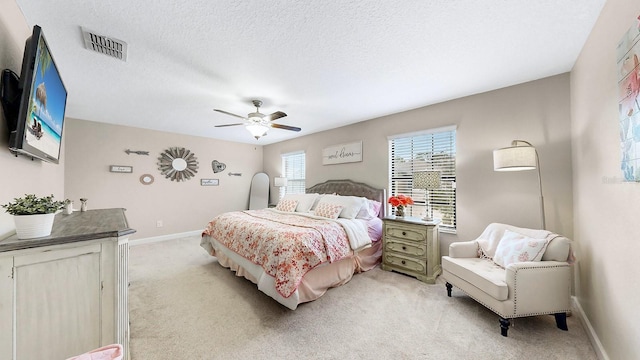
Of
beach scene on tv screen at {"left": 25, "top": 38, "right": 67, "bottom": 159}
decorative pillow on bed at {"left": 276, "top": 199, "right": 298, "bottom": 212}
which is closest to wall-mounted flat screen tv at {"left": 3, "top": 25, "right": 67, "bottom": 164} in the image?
beach scene on tv screen at {"left": 25, "top": 38, "right": 67, "bottom": 159}

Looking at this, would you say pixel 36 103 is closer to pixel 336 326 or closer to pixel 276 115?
pixel 276 115

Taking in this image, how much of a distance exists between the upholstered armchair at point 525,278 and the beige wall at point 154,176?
548 centimetres

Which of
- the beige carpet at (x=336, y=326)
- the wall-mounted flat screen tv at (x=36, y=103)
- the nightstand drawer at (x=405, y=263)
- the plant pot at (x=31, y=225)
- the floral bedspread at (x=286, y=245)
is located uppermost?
the wall-mounted flat screen tv at (x=36, y=103)

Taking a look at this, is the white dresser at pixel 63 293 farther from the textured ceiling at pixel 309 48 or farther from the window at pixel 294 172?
the window at pixel 294 172

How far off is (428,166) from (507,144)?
3.18ft

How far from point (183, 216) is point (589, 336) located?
646cm

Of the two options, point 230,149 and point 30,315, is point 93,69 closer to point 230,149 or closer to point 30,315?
point 30,315

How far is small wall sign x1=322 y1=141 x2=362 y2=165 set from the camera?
4.27 meters

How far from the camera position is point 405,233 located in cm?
307

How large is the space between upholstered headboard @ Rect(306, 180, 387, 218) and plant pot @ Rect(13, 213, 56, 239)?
11.9ft

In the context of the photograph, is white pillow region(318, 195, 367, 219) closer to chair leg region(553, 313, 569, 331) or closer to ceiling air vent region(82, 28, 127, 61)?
chair leg region(553, 313, 569, 331)

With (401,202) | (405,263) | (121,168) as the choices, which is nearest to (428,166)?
(401,202)

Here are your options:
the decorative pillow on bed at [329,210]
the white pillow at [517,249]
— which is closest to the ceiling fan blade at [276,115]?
the decorative pillow on bed at [329,210]

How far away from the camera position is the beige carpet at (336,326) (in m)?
1.70
